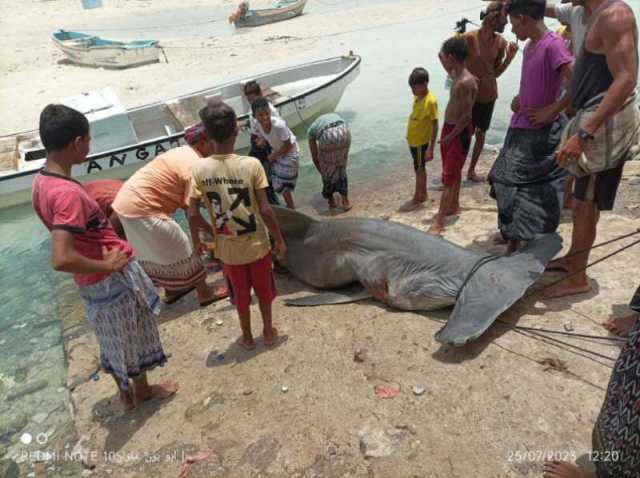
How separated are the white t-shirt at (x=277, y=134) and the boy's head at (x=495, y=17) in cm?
285

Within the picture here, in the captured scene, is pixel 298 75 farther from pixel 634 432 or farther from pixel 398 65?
pixel 634 432

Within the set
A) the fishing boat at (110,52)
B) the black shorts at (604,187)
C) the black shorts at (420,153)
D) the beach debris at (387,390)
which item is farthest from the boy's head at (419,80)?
the fishing boat at (110,52)

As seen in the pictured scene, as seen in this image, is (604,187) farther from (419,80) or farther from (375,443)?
(419,80)

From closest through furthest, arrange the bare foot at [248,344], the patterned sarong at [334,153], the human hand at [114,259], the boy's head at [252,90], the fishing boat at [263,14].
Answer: the human hand at [114,259], the bare foot at [248,344], the boy's head at [252,90], the patterned sarong at [334,153], the fishing boat at [263,14]

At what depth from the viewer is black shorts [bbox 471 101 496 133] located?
254 inches

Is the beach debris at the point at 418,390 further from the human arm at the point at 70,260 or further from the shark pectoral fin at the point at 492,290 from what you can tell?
the human arm at the point at 70,260

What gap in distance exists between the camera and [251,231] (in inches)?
136

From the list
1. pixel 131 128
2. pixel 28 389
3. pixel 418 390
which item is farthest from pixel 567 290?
pixel 131 128

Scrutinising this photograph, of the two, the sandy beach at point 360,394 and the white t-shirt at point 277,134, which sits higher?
the white t-shirt at point 277,134

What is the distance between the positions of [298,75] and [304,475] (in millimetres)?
11680

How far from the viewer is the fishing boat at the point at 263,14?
3031 cm

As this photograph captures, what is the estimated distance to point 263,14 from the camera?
30.7 metres

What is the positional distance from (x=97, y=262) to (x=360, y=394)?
6.27ft

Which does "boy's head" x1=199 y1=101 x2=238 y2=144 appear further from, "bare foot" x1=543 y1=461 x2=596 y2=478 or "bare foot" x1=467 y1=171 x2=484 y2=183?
"bare foot" x1=467 y1=171 x2=484 y2=183
